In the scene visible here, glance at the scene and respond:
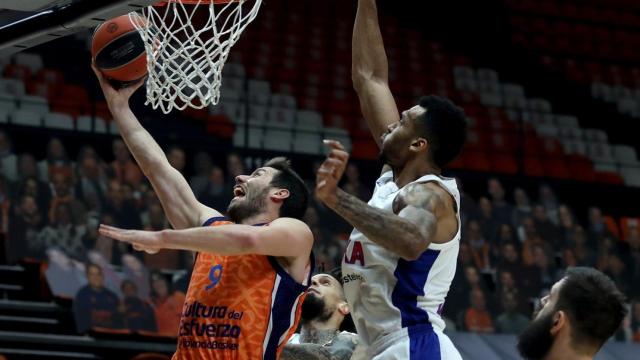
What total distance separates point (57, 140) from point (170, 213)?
17.5 ft

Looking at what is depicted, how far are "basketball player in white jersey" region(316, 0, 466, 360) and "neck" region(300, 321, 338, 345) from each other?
3.25 feet

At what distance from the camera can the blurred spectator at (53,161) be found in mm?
9062

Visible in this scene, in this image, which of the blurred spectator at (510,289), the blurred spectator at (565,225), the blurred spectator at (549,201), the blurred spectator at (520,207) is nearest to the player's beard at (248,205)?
the blurred spectator at (510,289)

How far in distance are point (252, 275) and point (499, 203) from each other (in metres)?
6.90

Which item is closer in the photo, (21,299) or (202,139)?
(21,299)

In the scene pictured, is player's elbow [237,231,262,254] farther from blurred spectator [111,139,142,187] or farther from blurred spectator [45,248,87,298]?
blurred spectator [111,139,142,187]

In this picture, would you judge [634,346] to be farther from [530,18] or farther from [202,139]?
[530,18]

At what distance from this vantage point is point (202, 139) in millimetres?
11016

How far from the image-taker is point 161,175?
439cm

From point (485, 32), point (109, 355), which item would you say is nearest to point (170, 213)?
point (109, 355)

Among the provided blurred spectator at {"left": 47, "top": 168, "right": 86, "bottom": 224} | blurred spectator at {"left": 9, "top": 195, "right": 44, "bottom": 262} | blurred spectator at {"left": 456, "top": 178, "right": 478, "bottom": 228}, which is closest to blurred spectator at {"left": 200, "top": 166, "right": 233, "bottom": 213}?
blurred spectator at {"left": 47, "top": 168, "right": 86, "bottom": 224}

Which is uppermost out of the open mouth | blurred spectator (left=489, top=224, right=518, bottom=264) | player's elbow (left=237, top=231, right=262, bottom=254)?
player's elbow (left=237, top=231, right=262, bottom=254)

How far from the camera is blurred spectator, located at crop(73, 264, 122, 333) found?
845 cm

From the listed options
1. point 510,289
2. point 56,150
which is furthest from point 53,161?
point 510,289
